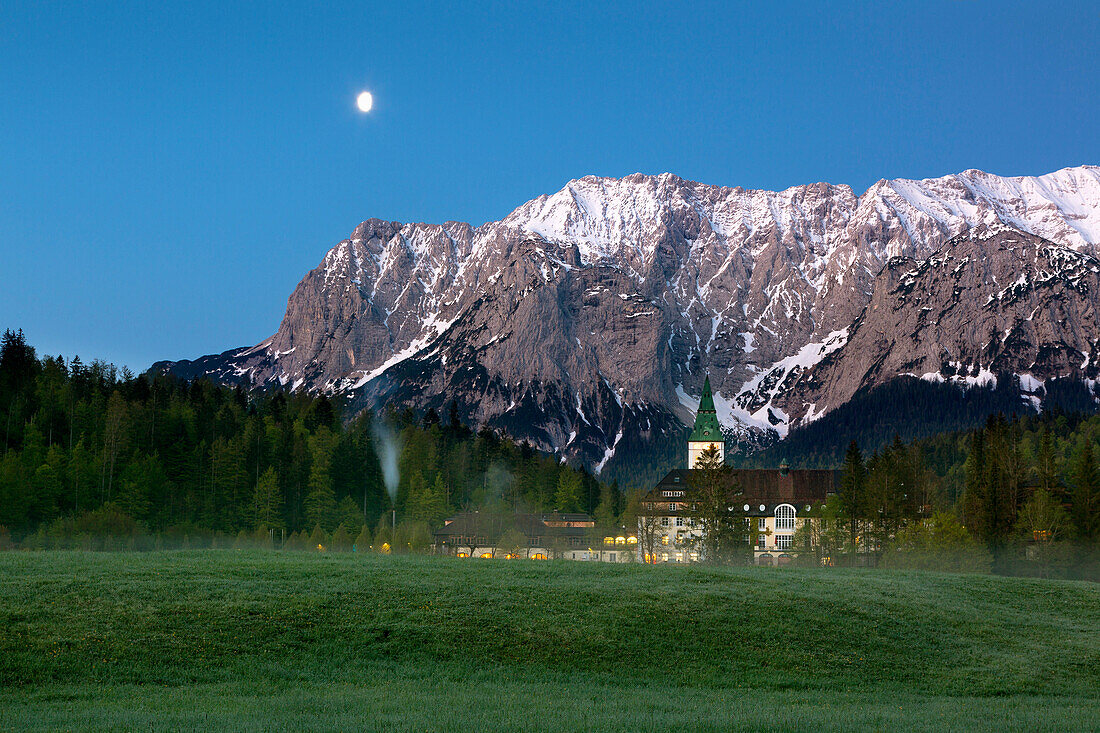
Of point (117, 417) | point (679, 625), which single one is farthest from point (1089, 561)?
point (117, 417)

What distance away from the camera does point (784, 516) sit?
16138cm

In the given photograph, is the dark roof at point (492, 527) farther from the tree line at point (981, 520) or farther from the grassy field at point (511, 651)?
the grassy field at point (511, 651)

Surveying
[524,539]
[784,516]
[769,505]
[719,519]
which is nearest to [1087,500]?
[719,519]

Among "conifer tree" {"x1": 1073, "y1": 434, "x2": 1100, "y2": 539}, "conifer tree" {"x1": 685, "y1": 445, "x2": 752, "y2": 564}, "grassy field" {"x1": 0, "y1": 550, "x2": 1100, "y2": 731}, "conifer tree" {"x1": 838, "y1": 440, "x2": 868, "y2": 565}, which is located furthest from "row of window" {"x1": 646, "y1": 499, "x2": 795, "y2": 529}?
"grassy field" {"x1": 0, "y1": 550, "x2": 1100, "y2": 731}

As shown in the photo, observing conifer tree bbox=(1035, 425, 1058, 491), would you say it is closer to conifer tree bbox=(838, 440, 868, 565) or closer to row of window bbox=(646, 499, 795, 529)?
conifer tree bbox=(838, 440, 868, 565)

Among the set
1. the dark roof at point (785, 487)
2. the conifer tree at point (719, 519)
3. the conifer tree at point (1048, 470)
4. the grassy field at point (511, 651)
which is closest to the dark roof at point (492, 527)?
the dark roof at point (785, 487)

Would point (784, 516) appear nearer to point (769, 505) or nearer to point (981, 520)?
point (769, 505)

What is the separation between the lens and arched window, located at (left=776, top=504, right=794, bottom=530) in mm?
160875

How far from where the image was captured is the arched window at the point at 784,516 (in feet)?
528

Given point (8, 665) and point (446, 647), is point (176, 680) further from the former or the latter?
point (446, 647)

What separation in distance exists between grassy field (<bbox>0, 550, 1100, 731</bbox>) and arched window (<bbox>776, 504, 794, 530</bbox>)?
104m

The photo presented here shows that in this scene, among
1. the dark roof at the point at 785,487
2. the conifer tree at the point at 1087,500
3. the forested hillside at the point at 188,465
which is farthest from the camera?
the dark roof at the point at 785,487

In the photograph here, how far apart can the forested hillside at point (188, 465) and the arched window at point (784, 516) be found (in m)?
26.6

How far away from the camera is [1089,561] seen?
3474 inches
